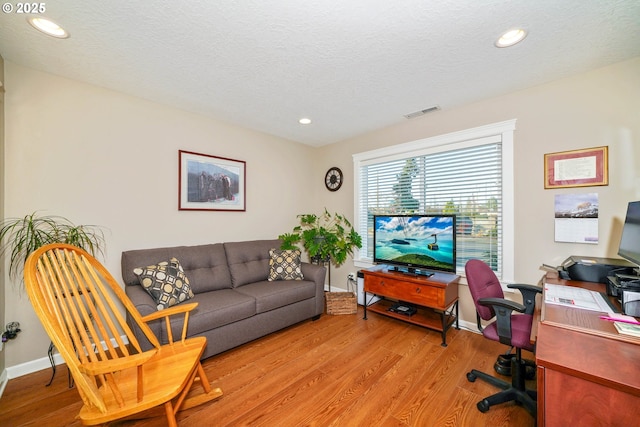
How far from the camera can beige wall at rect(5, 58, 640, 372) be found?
2041mm

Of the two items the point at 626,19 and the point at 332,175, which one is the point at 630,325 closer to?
the point at 626,19

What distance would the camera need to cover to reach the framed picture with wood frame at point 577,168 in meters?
2.10

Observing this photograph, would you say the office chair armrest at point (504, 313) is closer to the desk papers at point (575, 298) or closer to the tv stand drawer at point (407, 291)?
the desk papers at point (575, 298)

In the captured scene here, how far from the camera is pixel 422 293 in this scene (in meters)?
2.62

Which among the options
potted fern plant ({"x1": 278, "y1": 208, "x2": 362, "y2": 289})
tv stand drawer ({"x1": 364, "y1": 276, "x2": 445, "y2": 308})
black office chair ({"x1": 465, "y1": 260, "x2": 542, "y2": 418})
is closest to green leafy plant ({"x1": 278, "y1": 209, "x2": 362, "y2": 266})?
potted fern plant ({"x1": 278, "y1": 208, "x2": 362, "y2": 289})

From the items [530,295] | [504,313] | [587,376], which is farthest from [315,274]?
[587,376]

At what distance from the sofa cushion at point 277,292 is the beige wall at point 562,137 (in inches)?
72.3

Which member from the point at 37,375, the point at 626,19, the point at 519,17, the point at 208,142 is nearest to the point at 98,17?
the point at 208,142

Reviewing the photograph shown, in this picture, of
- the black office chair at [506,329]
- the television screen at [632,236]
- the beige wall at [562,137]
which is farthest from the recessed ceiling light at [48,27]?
the television screen at [632,236]

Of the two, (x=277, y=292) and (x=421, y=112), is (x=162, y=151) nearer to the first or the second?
(x=277, y=292)

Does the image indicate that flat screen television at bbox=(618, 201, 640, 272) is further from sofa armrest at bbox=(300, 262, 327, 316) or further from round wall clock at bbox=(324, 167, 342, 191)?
round wall clock at bbox=(324, 167, 342, 191)

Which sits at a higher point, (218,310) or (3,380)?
(218,310)

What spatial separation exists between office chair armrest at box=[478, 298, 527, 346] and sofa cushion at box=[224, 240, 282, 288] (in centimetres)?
242

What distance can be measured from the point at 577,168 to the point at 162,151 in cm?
414
